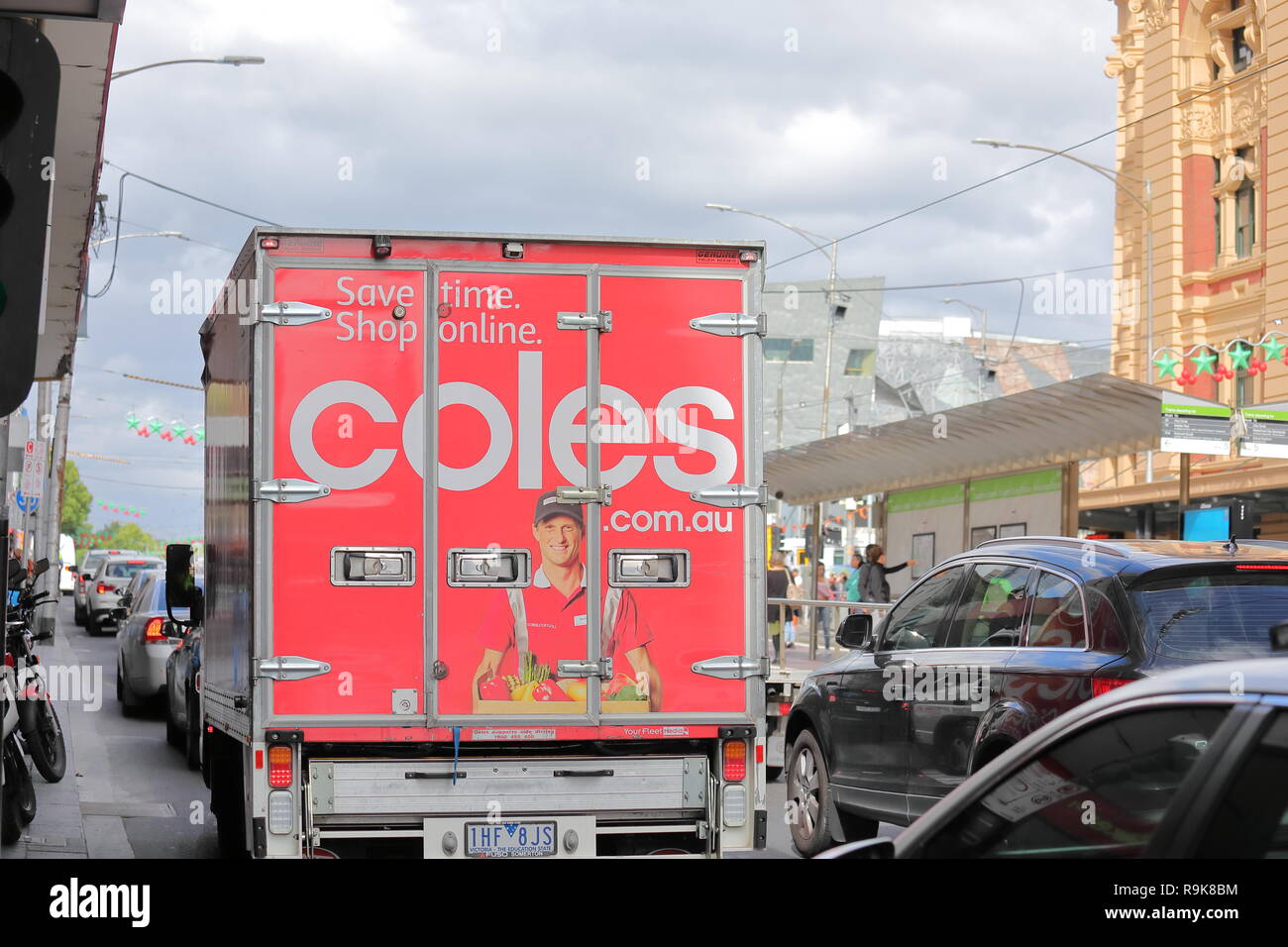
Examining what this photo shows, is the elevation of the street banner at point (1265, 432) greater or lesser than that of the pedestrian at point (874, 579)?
greater

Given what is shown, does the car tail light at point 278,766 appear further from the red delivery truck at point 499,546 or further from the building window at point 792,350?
the building window at point 792,350

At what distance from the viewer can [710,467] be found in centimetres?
727

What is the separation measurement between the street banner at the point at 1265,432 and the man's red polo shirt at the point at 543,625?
527 inches

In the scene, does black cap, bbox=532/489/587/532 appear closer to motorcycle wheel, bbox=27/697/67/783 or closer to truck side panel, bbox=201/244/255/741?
truck side panel, bbox=201/244/255/741

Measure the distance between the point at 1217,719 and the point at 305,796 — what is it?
4974 millimetres

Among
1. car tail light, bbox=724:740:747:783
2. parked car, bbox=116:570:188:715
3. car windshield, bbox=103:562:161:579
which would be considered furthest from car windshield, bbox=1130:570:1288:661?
car windshield, bbox=103:562:161:579

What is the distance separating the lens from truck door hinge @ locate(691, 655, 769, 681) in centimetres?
721

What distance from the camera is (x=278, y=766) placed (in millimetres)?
6887

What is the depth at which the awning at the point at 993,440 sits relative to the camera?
1816 cm

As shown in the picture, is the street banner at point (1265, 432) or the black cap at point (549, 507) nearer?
the black cap at point (549, 507)

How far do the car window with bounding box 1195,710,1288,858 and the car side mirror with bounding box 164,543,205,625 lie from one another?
7743mm

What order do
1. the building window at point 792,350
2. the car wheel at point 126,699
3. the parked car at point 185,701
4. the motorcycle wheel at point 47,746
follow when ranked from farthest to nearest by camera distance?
the building window at point 792,350 → the car wheel at point 126,699 → the parked car at point 185,701 → the motorcycle wheel at point 47,746

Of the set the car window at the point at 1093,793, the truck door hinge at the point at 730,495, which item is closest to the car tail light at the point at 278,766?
the truck door hinge at the point at 730,495
